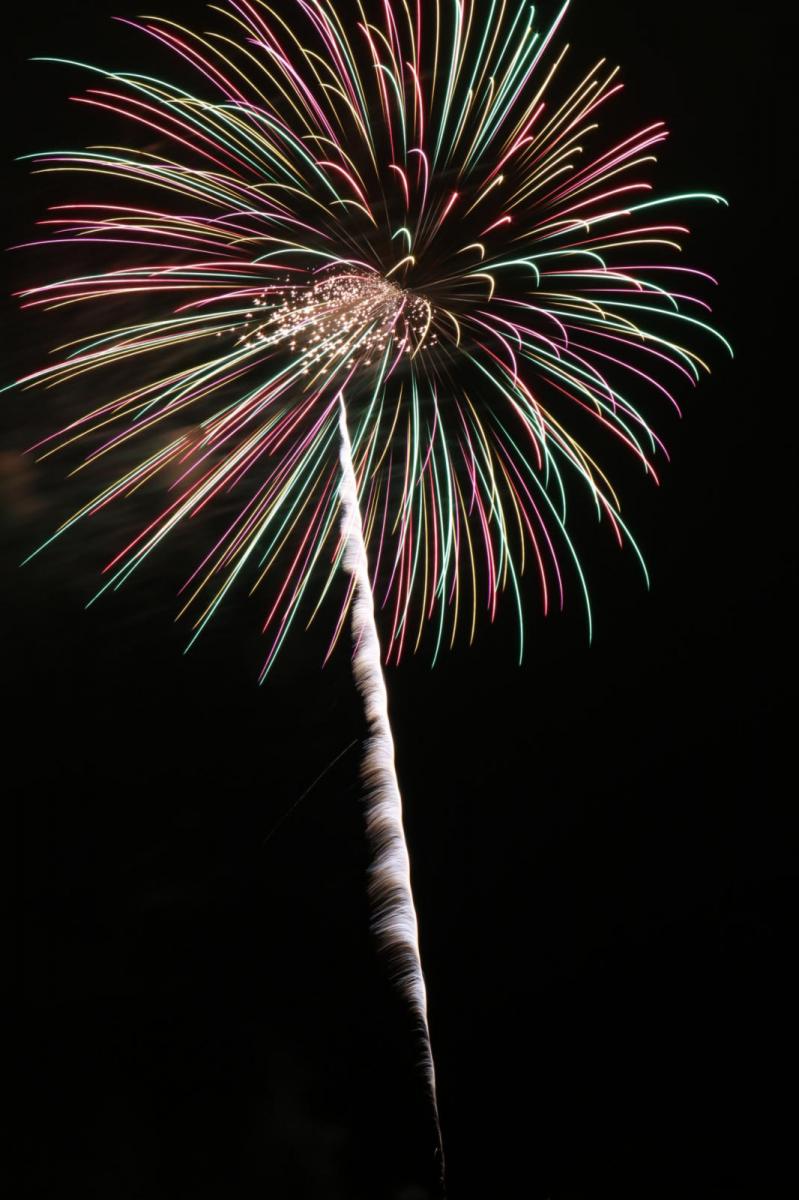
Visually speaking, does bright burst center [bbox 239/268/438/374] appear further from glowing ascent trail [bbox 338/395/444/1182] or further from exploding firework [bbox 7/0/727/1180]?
glowing ascent trail [bbox 338/395/444/1182]

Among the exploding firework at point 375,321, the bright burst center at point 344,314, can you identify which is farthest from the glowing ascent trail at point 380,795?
the bright burst center at point 344,314

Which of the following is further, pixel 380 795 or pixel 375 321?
pixel 380 795

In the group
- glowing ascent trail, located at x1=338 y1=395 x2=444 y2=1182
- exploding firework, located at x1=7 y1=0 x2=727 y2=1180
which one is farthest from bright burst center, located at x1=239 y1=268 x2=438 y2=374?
glowing ascent trail, located at x1=338 y1=395 x2=444 y2=1182

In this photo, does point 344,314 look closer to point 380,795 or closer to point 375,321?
point 375,321

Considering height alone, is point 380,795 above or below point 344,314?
below

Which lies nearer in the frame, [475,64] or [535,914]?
[475,64]

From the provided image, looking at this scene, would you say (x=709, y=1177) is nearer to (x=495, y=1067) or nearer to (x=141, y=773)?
(x=495, y=1067)

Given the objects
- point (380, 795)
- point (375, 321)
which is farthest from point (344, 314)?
point (380, 795)

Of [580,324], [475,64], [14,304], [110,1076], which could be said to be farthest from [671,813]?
[14,304]
